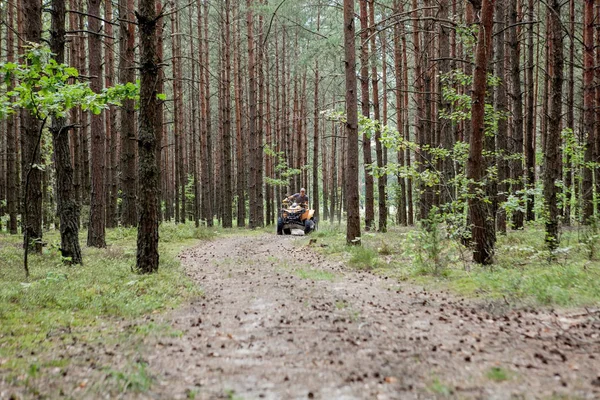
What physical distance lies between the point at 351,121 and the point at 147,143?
213 inches

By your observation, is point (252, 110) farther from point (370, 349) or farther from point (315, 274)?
point (370, 349)

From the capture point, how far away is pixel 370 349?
3744 mm

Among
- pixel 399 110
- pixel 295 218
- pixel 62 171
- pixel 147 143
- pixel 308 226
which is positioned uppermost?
pixel 399 110

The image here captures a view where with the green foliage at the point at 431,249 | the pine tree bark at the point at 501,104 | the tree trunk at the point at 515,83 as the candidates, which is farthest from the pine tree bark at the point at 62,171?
the tree trunk at the point at 515,83

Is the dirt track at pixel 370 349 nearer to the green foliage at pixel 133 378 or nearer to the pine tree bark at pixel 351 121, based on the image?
the green foliage at pixel 133 378

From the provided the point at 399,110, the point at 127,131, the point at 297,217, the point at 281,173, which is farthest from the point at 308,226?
the point at 281,173

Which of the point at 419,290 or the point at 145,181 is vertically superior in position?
the point at 145,181

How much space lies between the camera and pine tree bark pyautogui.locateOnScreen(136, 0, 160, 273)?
7695mm

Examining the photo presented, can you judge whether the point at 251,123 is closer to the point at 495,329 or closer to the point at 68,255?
the point at 68,255

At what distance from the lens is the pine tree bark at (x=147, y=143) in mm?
7695

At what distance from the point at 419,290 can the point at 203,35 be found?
22.5 m

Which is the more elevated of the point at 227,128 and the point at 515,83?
the point at 227,128

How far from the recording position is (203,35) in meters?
24.0

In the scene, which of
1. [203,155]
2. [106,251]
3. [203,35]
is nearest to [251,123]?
[203,155]
